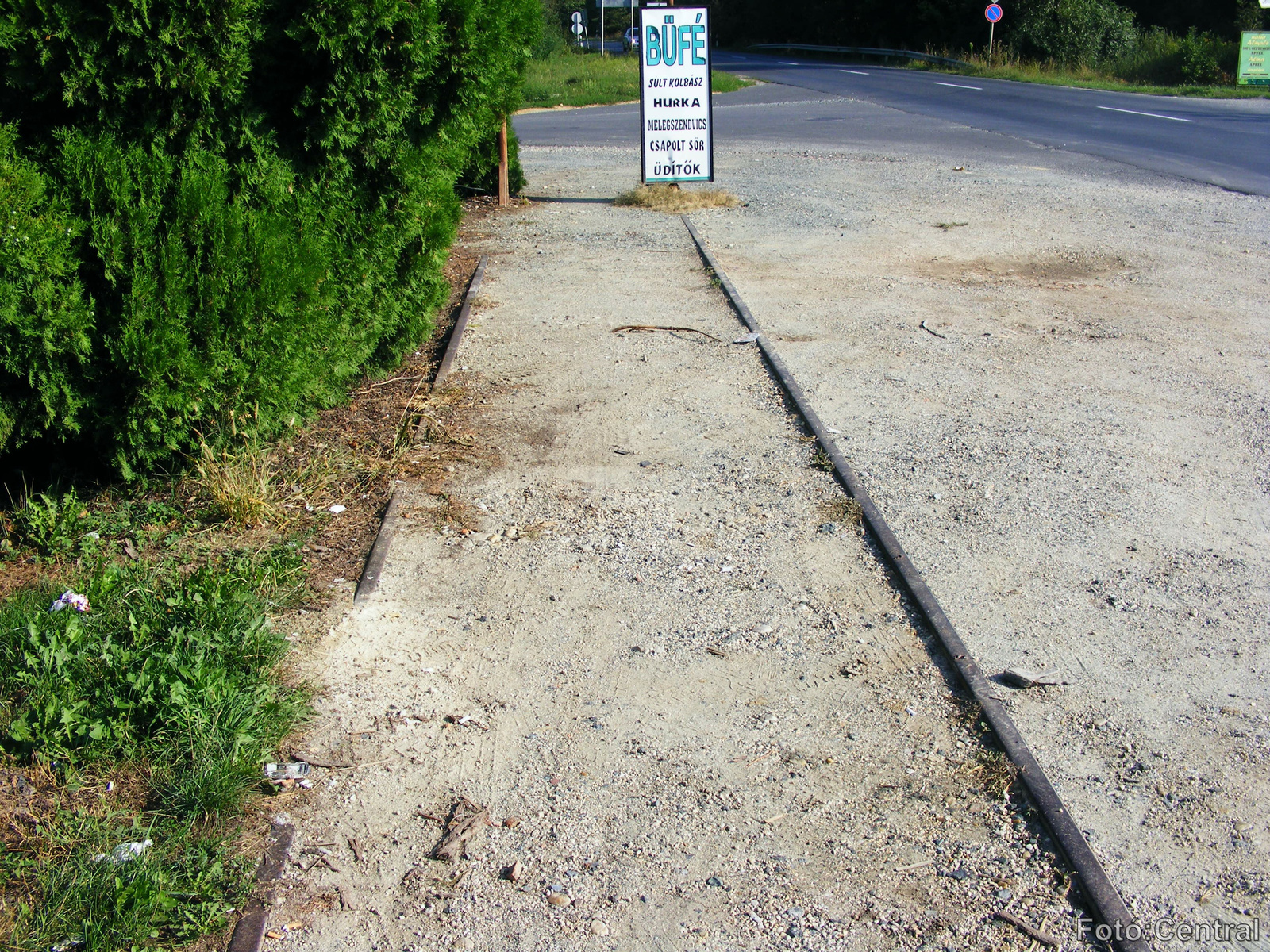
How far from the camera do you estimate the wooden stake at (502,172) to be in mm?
12539

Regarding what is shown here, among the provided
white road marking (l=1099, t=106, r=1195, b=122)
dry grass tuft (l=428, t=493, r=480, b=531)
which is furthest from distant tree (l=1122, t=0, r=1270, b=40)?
dry grass tuft (l=428, t=493, r=480, b=531)

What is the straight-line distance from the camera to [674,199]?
41.5 feet

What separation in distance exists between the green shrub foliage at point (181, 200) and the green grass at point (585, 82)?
17.9 metres

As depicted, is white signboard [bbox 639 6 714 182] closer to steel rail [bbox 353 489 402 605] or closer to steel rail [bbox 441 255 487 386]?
steel rail [bbox 441 255 487 386]

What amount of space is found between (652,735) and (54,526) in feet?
9.28

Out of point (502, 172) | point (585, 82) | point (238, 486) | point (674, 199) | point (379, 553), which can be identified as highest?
point (585, 82)

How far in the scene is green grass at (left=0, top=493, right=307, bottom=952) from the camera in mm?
2631

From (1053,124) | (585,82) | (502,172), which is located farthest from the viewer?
(585,82)

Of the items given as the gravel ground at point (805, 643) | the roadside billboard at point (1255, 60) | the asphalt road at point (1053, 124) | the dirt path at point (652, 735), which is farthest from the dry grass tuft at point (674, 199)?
the roadside billboard at point (1255, 60)

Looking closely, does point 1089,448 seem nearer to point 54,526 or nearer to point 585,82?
point 54,526

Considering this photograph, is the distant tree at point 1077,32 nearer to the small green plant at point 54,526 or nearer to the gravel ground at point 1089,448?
the gravel ground at point 1089,448

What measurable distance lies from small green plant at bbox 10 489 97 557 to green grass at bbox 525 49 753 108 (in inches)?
758

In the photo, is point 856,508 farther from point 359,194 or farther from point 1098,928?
point 359,194

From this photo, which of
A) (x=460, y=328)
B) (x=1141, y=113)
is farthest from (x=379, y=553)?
(x=1141, y=113)
